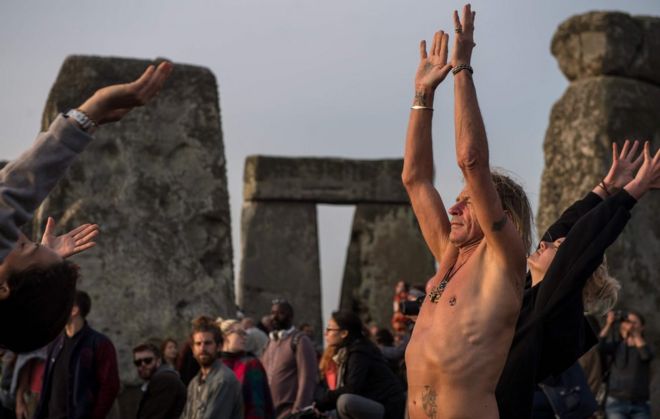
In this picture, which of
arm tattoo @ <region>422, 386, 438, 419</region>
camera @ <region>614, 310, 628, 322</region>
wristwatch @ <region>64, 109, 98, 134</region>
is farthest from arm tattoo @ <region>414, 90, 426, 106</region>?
camera @ <region>614, 310, 628, 322</region>

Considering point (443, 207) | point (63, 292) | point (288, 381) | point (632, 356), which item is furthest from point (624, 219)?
point (632, 356)

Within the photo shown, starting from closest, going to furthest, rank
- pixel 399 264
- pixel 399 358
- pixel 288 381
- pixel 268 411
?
pixel 268 411
pixel 288 381
pixel 399 358
pixel 399 264

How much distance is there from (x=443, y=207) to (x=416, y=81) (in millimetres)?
527

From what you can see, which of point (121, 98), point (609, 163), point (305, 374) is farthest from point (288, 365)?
point (121, 98)

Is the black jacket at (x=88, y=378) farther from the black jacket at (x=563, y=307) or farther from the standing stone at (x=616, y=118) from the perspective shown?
the standing stone at (x=616, y=118)

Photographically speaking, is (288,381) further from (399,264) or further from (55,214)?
(399,264)

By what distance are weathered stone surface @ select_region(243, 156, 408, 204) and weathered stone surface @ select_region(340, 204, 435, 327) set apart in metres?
0.30

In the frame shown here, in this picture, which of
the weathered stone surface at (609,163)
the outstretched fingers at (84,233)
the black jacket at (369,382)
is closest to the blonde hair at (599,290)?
the outstretched fingers at (84,233)

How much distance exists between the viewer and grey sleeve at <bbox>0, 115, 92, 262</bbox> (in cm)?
325

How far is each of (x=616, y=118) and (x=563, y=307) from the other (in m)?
10.3

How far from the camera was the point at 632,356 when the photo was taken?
12.9 meters

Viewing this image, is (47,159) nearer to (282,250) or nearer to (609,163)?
(609,163)

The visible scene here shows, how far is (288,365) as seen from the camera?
10977mm

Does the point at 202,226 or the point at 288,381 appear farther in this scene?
the point at 202,226
